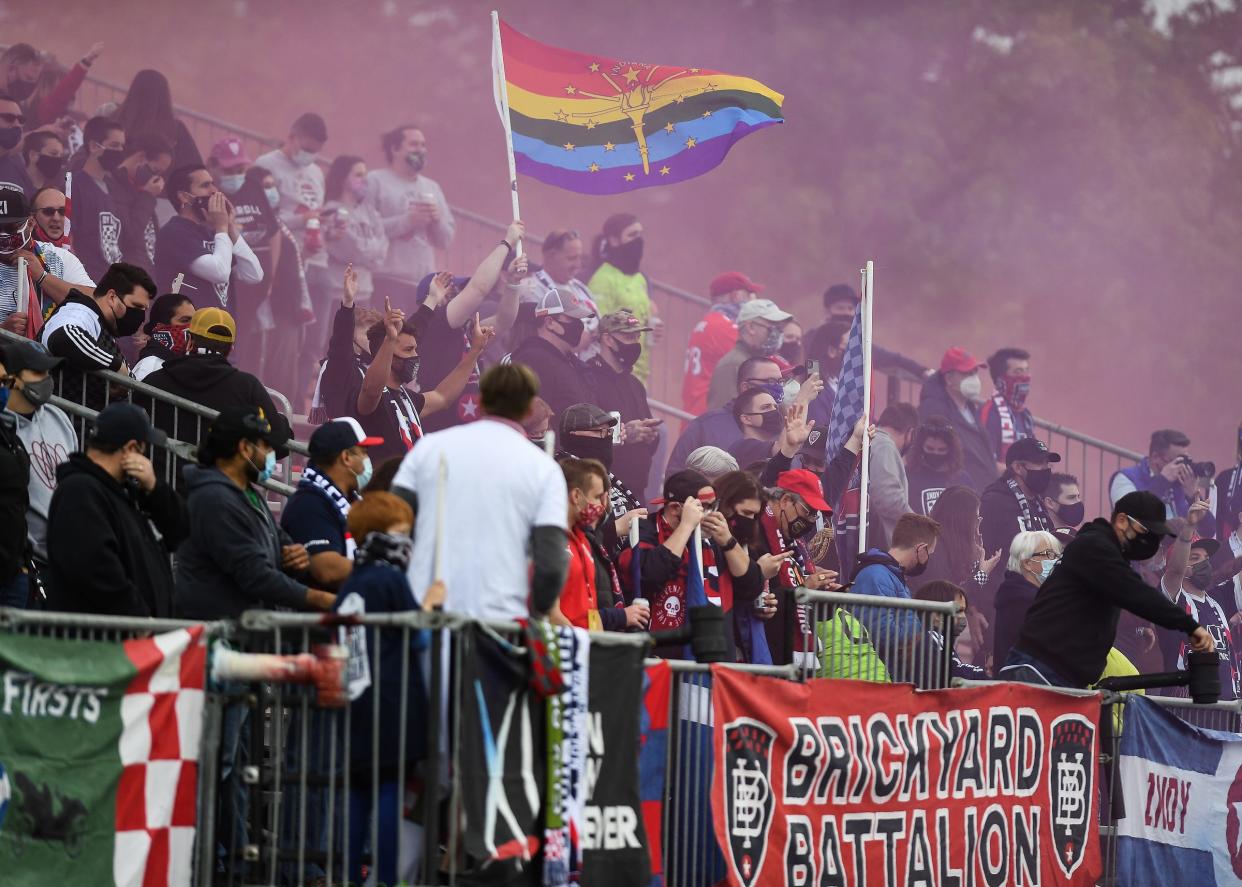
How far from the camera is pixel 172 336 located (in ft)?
29.7

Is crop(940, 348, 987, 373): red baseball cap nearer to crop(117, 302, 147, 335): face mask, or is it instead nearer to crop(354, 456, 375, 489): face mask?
crop(117, 302, 147, 335): face mask

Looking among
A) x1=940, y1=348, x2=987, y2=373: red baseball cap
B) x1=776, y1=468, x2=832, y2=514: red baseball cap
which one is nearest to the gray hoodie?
x1=776, y1=468, x2=832, y2=514: red baseball cap

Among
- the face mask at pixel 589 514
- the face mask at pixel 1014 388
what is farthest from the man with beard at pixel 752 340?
the face mask at pixel 589 514

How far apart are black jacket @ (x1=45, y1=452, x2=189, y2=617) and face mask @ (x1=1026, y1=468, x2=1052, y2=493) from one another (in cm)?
1053

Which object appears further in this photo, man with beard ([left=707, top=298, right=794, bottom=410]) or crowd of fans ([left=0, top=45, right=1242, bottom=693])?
man with beard ([left=707, top=298, right=794, bottom=410])

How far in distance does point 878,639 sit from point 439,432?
2.54m

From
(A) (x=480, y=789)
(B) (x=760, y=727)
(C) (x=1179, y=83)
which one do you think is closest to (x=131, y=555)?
(A) (x=480, y=789)

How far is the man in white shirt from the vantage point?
6.06 meters

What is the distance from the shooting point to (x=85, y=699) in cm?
580

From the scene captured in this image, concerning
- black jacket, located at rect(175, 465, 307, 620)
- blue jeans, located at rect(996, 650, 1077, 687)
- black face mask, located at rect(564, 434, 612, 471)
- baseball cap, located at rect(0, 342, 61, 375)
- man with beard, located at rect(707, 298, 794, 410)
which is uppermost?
man with beard, located at rect(707, 298, 794, 410)

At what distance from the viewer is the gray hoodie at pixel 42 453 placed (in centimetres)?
771

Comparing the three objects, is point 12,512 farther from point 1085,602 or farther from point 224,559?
point 1085,602

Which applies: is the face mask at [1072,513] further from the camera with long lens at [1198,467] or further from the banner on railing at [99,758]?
the banner on railing at [99,758]

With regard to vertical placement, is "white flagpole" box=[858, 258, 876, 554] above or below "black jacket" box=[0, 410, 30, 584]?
above
